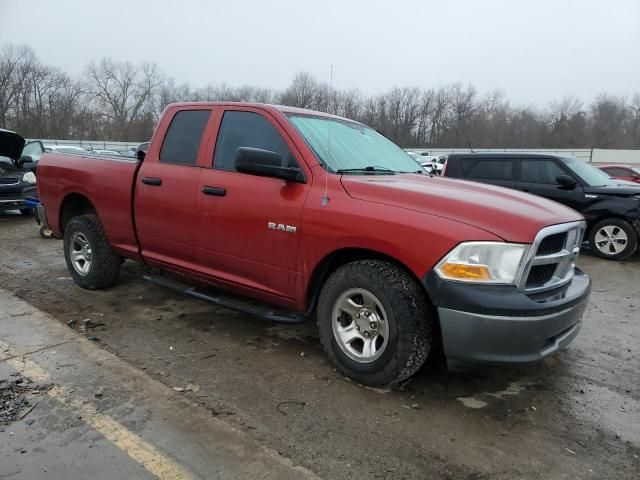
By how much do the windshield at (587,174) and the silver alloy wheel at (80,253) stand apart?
763 cm

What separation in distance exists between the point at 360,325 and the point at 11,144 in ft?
31.5

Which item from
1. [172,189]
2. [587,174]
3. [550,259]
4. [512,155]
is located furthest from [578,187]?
[172,189]

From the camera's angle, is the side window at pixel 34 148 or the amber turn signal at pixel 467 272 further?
the side window at pixel 34 148

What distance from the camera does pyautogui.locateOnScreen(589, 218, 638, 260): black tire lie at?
26.3 ft

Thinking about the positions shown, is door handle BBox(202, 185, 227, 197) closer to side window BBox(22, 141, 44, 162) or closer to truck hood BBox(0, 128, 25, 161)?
truck hood BBox(0, 128, 25, 161)

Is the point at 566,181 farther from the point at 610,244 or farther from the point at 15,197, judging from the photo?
the point at 15,197

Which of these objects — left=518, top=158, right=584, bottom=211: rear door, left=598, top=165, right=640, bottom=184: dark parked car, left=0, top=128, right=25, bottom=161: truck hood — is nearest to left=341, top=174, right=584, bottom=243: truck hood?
left=518, top=158, right=584, bottom=211: rear door

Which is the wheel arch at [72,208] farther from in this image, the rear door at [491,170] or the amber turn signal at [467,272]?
the rear door at [491,170]

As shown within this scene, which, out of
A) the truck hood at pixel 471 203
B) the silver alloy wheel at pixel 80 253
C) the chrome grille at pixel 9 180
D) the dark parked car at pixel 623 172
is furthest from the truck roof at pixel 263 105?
the dark parked car at pixel 623 172

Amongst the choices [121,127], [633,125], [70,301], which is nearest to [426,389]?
[70,301]

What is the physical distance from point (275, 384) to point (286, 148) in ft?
5.53

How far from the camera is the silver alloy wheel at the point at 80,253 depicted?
210 inches

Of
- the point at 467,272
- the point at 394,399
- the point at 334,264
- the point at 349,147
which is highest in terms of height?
the point at 349,147

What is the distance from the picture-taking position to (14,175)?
1038cm
